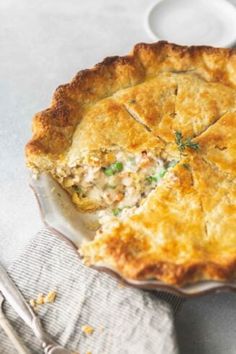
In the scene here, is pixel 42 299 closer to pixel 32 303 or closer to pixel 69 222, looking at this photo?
pixel 32 303

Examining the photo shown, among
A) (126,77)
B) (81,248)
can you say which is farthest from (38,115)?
(81,248)

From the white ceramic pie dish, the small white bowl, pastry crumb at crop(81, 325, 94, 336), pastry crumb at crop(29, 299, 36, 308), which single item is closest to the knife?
pastry crumb at crop(29, 299, 36, 308)

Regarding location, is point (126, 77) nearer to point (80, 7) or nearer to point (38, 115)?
point (38, 115)

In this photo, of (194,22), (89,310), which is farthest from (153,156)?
(194,22)

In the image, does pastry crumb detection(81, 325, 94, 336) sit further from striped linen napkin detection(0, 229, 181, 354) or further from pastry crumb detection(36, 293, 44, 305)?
pastry crumb detection(36, 293, 44, 305)

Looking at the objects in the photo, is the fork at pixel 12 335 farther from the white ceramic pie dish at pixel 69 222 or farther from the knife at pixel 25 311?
the white ceramic pie dish at pixel 69 222

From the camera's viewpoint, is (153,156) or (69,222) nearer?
(69,222)
